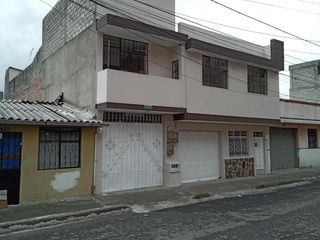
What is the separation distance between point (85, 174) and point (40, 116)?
252 centimetres

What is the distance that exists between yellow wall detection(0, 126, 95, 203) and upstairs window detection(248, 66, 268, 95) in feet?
30.1

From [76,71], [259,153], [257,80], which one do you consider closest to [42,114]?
[76,71]

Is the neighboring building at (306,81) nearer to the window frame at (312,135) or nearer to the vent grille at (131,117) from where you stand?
the window frame at (312,135)

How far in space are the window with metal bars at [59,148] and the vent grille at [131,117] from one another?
142 cm

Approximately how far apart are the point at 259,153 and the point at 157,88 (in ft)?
28.6

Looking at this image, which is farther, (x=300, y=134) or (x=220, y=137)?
(x=300, y=134)

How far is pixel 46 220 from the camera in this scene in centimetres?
860

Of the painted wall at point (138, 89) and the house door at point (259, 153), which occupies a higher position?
the painted wall at point (138, 89)

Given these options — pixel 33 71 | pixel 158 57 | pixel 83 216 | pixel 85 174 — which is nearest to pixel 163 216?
pixel 83 216

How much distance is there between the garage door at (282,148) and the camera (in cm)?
2094

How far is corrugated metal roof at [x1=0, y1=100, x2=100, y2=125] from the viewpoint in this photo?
402 inches

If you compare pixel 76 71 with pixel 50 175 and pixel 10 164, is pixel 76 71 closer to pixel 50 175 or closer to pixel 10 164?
pixel 50 175

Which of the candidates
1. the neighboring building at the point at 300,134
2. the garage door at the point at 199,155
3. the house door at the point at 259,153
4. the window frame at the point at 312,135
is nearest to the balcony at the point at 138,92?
the garage door at the point at 199,155

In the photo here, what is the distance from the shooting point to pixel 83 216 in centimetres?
922
